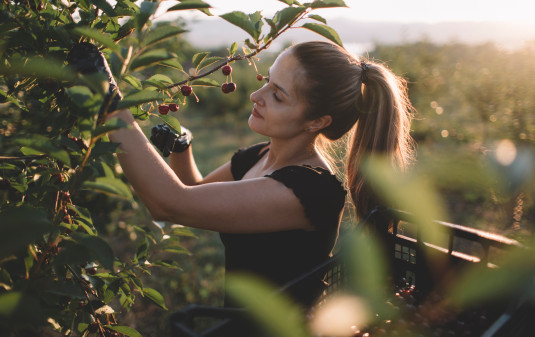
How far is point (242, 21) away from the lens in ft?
3.04

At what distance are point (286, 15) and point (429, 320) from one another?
2.79 feet

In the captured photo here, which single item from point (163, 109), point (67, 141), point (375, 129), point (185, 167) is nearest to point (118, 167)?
point (185, 167)

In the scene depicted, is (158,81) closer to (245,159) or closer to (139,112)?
(139,112)

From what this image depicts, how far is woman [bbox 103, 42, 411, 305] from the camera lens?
45.3 inches

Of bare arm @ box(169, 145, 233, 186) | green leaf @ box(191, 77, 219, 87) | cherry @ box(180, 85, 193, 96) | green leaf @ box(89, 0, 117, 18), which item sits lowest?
bare arm @ box(169, 145, 233, 186)

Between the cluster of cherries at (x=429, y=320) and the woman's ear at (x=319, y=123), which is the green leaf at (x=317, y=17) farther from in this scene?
the cluster of cherries at (x=429, y=320)

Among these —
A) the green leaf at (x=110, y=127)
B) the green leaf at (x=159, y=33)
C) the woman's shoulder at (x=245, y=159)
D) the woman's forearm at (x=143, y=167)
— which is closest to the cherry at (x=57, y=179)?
the woman's forearm at (x=143, y=167)

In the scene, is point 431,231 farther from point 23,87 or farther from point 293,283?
point 23,87

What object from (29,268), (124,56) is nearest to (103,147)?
(124,56)

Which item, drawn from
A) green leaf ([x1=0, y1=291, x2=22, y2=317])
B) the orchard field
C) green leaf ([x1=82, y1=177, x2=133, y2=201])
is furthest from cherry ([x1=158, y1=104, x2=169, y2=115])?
green leaf ([x1=0, y1=291, x2=22, y2=317])

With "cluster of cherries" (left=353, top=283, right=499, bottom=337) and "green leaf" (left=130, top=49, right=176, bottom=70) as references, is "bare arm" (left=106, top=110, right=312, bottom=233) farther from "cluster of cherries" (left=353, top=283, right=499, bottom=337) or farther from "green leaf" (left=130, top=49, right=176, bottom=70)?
"cluster of cherries" (left=353, top=283, right=499, bottom=337)

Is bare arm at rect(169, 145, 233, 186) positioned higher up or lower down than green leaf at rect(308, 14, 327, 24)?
lower down

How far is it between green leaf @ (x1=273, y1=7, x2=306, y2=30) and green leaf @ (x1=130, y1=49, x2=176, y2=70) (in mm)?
323

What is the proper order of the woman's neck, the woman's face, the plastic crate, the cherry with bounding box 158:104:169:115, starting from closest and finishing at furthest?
the plastic crate, the cherry with bounding box 158:104:169:115, the woman's face, the woman's neck
